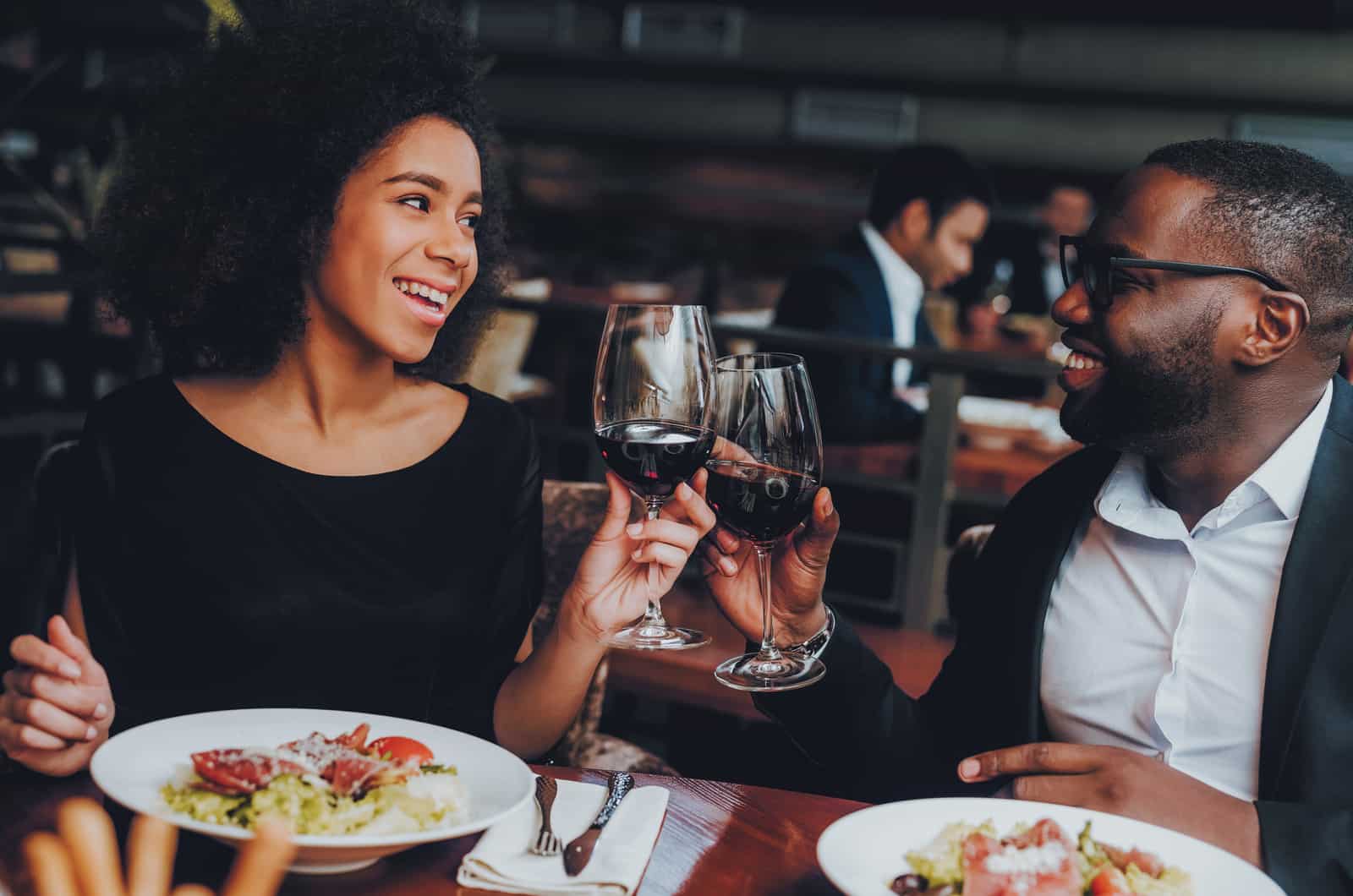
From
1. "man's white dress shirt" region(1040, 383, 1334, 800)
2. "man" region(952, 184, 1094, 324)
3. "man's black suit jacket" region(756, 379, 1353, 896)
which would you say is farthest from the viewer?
"man" region(952, 184, 1094, 324)

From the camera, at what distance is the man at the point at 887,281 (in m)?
3.88

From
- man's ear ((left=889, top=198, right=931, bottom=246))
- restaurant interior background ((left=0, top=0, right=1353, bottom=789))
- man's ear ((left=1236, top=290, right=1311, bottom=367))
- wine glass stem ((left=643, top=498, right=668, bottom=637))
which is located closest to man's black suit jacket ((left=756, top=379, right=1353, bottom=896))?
man's ear ((left=1236, top=290, right=1311, bottom=367))

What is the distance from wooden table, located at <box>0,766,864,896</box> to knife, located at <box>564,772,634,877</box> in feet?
0.13

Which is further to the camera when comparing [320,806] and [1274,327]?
[1274,327]

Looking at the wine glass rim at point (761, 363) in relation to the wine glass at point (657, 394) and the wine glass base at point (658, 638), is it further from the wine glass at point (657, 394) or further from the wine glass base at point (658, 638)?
the wine glass base at point (658, 638)

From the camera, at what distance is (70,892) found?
62cm

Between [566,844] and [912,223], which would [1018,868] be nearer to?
[566,844]

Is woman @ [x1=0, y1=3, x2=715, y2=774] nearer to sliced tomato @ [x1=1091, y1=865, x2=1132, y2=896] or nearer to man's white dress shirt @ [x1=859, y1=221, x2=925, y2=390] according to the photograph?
sliced tomato @ [x1=1091, y1=865, x2=1132, y2=896]

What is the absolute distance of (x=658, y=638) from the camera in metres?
1.28

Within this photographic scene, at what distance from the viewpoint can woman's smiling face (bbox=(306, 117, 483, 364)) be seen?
1631mm

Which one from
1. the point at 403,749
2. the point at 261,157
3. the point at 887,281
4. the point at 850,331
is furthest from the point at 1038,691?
the point at 887,281

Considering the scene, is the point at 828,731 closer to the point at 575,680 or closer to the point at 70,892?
the point at 575,680

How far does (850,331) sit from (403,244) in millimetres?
2588

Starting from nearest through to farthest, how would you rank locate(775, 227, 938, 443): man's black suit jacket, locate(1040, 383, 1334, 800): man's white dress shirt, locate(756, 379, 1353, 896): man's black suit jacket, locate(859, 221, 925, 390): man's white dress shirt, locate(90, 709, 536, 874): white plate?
locate(90, 709, 536, 874): white plate
locate(756, 379, 1353, 896): man's black suit jacket
locate(1040, 383, 1334, 800): man's white dress shirt
locate(775, 227, 938, 443): man's black suit jacket
locate(859, 221, 925, 390): man's white dress shirt
